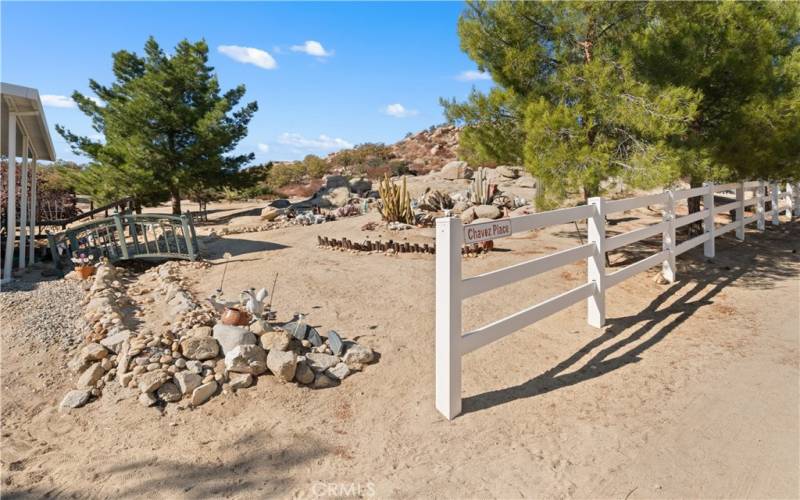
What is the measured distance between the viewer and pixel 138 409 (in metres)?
3.43

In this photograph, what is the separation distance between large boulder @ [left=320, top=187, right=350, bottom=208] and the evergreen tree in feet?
12.3

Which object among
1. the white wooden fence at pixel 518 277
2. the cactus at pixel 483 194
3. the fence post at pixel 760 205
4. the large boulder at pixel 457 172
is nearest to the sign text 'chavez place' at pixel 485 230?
the white wooden fence at pixel 518 277

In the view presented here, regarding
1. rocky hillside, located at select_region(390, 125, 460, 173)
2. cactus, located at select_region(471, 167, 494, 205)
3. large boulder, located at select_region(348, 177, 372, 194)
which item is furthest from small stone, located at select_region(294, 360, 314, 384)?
rocky hillside, located at select_region(390, 125, 460, 173)

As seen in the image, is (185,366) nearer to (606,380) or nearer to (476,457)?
(476,457)

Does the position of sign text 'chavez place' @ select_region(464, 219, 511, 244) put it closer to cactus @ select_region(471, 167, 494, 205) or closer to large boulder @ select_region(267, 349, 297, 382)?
large boulder @ select_region(267, 349, 297, 382)

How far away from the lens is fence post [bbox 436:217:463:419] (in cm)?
306

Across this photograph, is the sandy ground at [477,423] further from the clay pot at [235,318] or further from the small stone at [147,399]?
the clay pot at [235,318]

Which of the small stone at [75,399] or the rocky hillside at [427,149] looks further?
the rocky hillside at [427,149]

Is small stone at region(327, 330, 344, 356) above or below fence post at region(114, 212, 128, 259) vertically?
below

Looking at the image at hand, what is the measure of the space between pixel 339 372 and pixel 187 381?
1212 millimetres

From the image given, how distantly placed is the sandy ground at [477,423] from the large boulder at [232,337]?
531 millimetres

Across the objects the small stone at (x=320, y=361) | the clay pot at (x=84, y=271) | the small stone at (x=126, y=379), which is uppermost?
the clay pot at (x=84, y=271)

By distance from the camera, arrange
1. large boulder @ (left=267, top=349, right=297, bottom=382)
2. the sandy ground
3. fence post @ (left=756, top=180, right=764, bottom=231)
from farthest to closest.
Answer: fence post @ (left=756, top=180, right=764, bottom=231), large boulder @ (left=267, top=349, right=297, bottom=382), the sandy ground

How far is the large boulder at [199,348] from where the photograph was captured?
390cm
